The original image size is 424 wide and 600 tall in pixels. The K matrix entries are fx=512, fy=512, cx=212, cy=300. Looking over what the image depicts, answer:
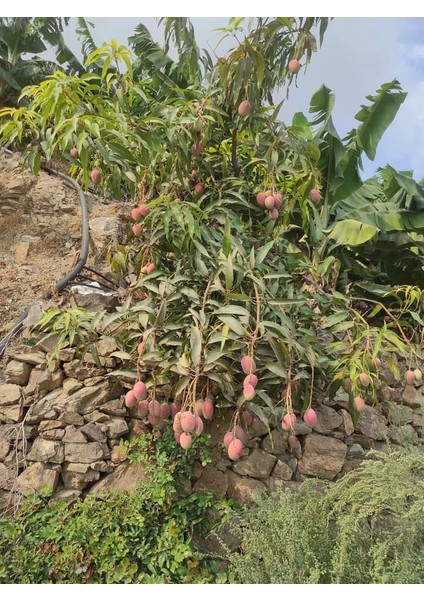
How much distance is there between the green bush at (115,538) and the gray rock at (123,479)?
0.23 ft

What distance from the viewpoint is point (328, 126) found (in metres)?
3.92

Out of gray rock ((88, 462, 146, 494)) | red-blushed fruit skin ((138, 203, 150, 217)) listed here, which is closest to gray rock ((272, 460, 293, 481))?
gray rock ((88, 462, 146, 494))

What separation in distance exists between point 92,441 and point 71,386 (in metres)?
0.34

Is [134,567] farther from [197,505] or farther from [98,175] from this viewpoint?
[98,175]

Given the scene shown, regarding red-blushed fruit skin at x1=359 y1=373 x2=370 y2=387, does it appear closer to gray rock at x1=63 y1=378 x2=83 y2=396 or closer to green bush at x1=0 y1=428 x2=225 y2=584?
green bush at x1=0 y1=428 x2=225 y2=584

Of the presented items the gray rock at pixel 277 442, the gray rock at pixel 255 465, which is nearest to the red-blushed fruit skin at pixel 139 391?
the gray rock at pixel 255 465

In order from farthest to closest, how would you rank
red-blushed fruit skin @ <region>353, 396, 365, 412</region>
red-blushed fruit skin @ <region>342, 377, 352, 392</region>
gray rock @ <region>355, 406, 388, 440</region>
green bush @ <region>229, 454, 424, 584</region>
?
gray rock @ <region>355, 406, 388, 440</region>, red-blushed fruit skin @ <region>342, 377, 352, 392</region>, red-blushed fruit skin @ <region>353, 396, 365, 412</region>, green bush @ <region>229, 454, 424, 584</region>

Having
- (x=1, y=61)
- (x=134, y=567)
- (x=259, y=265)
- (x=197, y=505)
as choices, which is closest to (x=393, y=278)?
(x=259, y=265)

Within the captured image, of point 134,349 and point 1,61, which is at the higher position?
point 1,61

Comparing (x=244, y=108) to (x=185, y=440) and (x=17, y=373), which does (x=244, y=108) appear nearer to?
(x=185, y=440)

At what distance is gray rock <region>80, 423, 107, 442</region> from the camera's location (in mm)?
2807

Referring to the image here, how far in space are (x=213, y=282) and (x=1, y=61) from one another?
6228 millimetres

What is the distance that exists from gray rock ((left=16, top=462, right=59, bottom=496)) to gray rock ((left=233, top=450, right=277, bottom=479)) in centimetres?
98

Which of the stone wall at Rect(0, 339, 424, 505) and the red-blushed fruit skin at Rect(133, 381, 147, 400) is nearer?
the red-blushed fruit skin at Rect(133, 381, 147, 400)
